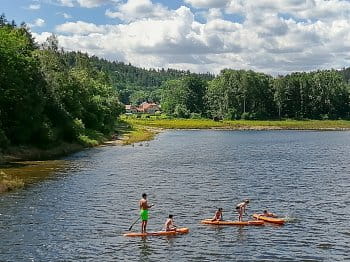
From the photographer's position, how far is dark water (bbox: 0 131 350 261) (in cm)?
3219

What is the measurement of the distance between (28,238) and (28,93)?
5140 centimetres

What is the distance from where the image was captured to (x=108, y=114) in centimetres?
13775

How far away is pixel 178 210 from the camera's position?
147 feet

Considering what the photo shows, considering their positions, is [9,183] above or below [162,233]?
above

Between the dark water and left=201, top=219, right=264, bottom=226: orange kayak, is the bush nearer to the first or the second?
the dark water

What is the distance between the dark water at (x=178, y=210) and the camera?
32.2 meters

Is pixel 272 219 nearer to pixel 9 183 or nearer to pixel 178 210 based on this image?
pixel 178 210

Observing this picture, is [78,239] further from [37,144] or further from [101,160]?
[37,144]

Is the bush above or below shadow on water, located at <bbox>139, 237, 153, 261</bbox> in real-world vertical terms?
above

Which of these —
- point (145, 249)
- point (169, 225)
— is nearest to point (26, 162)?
point (169, 225)

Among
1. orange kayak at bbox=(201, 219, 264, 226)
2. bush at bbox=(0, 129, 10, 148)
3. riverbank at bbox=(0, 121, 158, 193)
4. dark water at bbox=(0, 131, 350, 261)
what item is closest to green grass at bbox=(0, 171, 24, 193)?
riverbank at bbox=(0, 121, 158, 193)

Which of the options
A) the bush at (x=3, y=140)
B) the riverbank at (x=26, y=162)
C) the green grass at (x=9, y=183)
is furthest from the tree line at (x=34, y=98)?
the green grass at (x=9, y=183)

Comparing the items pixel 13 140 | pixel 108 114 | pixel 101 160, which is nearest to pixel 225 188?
pixel 101 160

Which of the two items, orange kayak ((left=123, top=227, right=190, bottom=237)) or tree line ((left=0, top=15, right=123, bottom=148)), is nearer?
orange kayak ((left=123, top=227, right=190, bottom=237))
